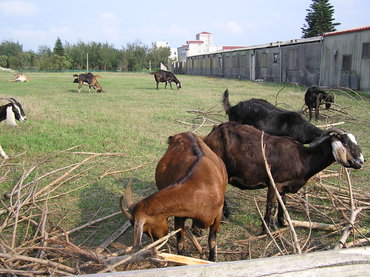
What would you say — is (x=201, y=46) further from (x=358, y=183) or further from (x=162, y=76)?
(x=358, y=183)

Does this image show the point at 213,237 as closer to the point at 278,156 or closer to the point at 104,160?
the point at 278,156

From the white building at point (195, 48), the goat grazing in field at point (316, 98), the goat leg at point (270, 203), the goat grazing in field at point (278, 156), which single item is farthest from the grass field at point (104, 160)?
the white building at point (195, 48)

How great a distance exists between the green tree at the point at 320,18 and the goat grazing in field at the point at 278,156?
4727 cm

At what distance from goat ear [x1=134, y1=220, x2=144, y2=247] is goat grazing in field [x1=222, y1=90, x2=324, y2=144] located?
4440mm

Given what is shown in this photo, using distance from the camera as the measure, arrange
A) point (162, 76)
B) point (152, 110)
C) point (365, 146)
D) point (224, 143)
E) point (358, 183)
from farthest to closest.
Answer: point (162, 76) < point (152, 110) < point (365, 146) < point (358, 183) < point (224, 143)

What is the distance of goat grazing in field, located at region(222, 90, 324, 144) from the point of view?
688 centimetres

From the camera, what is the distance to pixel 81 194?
5844 mm

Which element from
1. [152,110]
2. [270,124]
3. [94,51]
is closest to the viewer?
[270,124]

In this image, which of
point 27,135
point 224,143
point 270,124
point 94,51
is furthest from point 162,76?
point 94,51

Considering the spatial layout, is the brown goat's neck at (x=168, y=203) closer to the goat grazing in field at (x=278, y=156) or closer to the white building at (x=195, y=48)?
the goat grazing in field at (x=278, y=156)

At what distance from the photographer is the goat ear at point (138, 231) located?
10.3 feet

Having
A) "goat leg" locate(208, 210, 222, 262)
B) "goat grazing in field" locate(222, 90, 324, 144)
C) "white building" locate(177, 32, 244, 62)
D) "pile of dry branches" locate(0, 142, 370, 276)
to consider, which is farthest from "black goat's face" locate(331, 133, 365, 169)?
"white building" locate(177, 32, 244, 62)

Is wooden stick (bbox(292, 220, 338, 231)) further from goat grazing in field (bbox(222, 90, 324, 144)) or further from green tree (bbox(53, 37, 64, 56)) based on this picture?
green tree (bbox(53, 37, 64, 56))

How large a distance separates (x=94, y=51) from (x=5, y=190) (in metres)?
75.3
